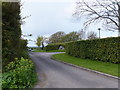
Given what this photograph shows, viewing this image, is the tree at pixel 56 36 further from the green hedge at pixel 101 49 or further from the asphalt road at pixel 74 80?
the asphalt road at pixel 74 80

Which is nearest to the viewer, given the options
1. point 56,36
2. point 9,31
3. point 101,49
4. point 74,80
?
point 74,80

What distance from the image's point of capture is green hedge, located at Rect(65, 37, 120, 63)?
497 inches

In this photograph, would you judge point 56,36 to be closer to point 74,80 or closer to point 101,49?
point 101,49

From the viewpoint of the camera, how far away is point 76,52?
64.9 ft

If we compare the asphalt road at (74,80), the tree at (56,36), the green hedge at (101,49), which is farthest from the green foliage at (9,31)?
the tree at (56,36)

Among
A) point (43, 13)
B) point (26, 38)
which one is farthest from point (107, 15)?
point (26, 38)

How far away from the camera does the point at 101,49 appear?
14391mm

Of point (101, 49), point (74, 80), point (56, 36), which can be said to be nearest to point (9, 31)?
point (74, 80)

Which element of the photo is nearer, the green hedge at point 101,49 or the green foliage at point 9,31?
the green foliage at point 9,31

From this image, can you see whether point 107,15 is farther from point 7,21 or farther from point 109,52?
point 7,21

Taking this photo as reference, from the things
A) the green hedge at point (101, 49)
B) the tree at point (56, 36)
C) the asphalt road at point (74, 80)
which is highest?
the tree at point (56, 36)

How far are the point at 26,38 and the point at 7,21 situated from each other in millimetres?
4099

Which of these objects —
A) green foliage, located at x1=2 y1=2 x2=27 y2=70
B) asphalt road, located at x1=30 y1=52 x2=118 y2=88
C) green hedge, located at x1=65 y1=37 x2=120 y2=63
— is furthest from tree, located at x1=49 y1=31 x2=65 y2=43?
green foliage, located at x1=2 y1=2 x2=27 y2=70

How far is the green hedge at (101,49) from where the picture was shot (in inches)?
497
